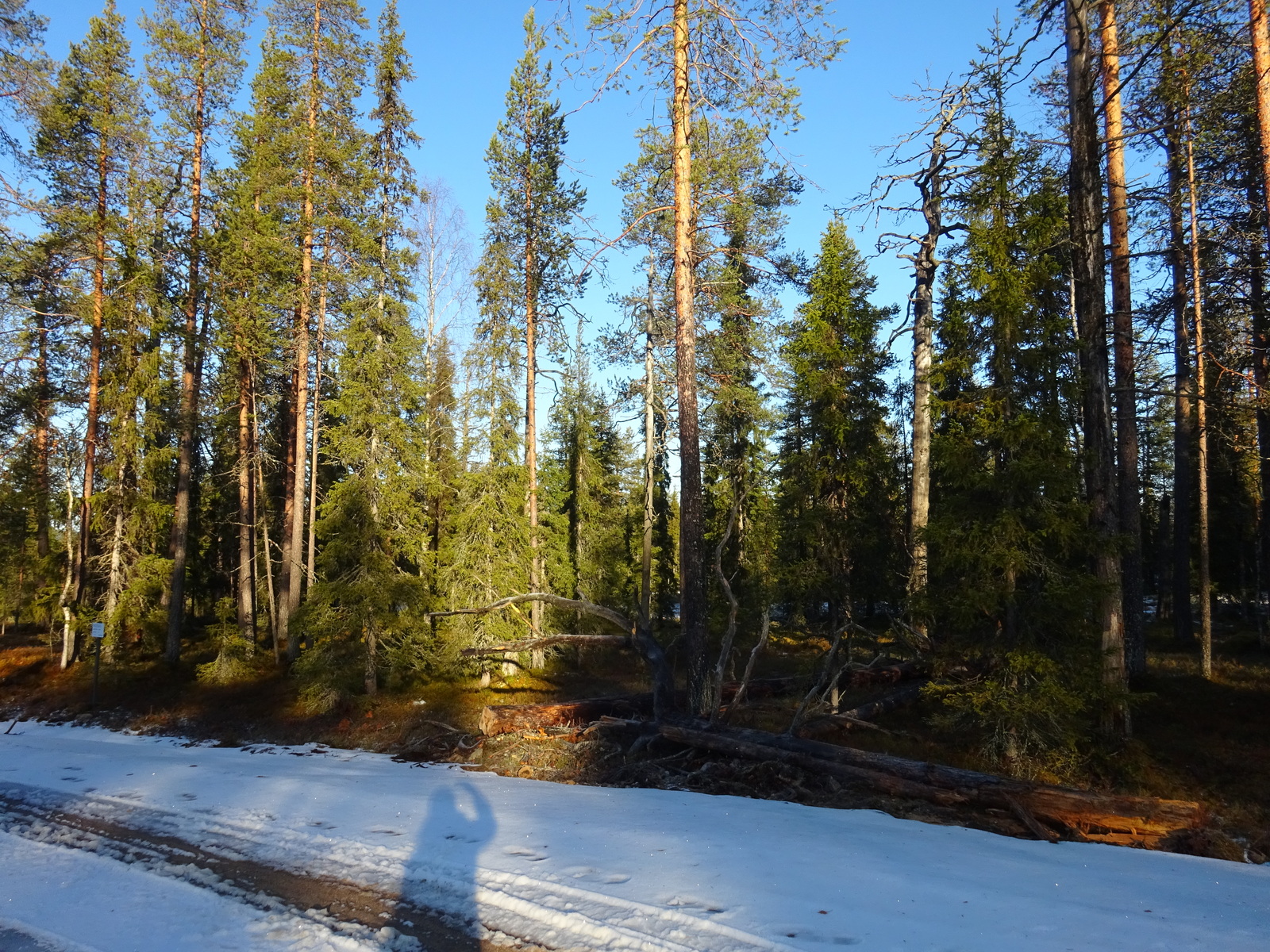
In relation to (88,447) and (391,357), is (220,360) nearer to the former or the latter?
(88,447)

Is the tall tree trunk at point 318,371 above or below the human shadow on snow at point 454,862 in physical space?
above

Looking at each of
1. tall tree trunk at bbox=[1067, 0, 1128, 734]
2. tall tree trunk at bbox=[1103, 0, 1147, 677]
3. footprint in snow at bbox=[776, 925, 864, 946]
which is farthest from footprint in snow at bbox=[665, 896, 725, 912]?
tall tree trunk at bbox=[1103, 0, 1147, 677]

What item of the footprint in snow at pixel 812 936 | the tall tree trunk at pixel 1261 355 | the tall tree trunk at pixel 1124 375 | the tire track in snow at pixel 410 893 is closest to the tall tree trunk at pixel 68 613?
the tire track in snow at pixel 410 893

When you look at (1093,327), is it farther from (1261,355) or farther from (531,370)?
(531,370)

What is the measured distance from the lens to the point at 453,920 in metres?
5.04

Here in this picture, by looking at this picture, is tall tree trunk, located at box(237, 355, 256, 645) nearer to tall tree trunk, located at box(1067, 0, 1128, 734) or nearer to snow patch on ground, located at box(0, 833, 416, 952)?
snow patch on ground, located at box(0, 833, 416, 952)

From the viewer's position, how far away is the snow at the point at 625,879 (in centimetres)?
464

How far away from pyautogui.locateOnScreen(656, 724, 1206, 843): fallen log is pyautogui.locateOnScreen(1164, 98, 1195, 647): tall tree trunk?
471 inches

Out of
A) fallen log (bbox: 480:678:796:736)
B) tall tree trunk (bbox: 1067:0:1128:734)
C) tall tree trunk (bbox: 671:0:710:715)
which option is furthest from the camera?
fallen log (bbox: 480:678:796:736)

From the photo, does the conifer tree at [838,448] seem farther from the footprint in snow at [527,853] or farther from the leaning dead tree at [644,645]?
the footprint in snow at [527,853]

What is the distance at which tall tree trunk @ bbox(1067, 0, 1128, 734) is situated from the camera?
11.0 m

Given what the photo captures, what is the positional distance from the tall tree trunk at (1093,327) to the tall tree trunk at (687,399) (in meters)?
5.85

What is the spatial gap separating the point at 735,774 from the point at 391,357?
43.1 feet

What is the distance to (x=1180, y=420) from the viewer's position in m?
20.3
